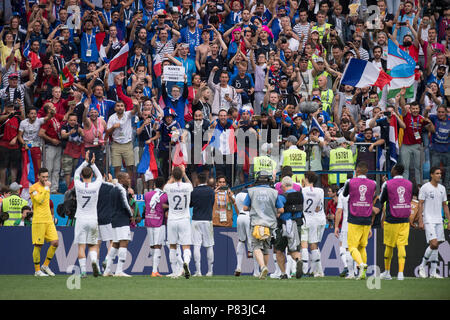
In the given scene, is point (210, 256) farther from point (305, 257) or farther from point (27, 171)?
point (27, 171)

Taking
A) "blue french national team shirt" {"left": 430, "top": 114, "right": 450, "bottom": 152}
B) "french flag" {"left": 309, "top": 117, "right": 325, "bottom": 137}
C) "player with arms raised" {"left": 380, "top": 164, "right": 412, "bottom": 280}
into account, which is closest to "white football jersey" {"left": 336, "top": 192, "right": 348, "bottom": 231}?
"player with arms raised" {"left": 380, "top": 164, "right": 412, "bottom": 280}

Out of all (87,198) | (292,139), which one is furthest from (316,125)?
(87,198)

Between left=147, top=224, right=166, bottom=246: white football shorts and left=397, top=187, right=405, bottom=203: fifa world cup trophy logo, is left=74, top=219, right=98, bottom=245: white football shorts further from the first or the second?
left=397, top=187, right=405, bottom=203: fifa world cup trophy logo

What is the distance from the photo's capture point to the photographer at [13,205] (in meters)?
20.9

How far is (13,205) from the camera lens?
21078 mm

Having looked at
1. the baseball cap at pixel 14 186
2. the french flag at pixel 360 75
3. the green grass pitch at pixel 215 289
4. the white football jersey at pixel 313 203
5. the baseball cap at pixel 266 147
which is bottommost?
the green grass pitch at pixel 215 289

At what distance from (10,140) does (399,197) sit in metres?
10.1

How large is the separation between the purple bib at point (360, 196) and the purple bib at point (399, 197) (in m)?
0.45

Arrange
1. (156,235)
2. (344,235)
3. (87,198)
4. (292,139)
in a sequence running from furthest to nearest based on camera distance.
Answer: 1. (292,139)
2. (156,235)
3. (344,235)
4. (87,198)

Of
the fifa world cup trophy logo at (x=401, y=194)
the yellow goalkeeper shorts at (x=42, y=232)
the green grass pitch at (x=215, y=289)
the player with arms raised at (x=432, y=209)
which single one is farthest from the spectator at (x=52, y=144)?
the player with arms raised at (x=432, y=209)

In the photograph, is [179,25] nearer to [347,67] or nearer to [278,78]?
[278,78]

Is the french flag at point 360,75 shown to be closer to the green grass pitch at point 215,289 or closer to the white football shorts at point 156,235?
the green grass pitch at point 215,289

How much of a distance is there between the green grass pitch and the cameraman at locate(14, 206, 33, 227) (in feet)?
9.95

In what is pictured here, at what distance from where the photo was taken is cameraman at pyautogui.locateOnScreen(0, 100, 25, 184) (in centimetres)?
2139
